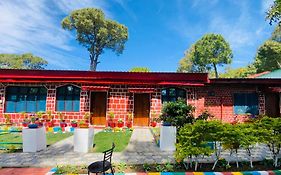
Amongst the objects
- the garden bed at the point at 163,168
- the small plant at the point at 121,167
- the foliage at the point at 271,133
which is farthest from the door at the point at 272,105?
the small plant at the point at 121,167

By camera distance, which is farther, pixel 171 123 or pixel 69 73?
pixel 69 73

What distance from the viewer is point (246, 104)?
14117mm

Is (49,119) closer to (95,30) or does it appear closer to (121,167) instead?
(121,167)

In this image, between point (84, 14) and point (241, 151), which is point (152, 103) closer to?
point (241, 151)

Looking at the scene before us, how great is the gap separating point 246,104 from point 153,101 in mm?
6057

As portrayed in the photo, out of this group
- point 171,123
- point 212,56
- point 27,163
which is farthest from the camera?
point 212,56

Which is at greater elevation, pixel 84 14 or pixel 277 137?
pixel 84 14

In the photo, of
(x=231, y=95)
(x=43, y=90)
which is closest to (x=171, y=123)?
(x=231, y=95)

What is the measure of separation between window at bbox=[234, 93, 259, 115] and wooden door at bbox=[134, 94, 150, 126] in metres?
5.73

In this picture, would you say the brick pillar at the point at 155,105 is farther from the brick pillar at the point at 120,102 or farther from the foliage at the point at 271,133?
the foliage at the point at 271,133

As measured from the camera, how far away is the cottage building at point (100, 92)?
13.4 metres

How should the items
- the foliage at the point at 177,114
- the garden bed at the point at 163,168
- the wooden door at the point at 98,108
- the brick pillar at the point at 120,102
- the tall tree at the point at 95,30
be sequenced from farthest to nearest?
the tall tree at the point at 95,30 < the wooden door at the point at 98,108 < the brick pillar at the point at 120,102 < the foliage at the point at 177,114 < the garden bed at the point at 163,168

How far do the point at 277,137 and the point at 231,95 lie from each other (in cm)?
875

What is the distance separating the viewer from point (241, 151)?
24.6 ft
